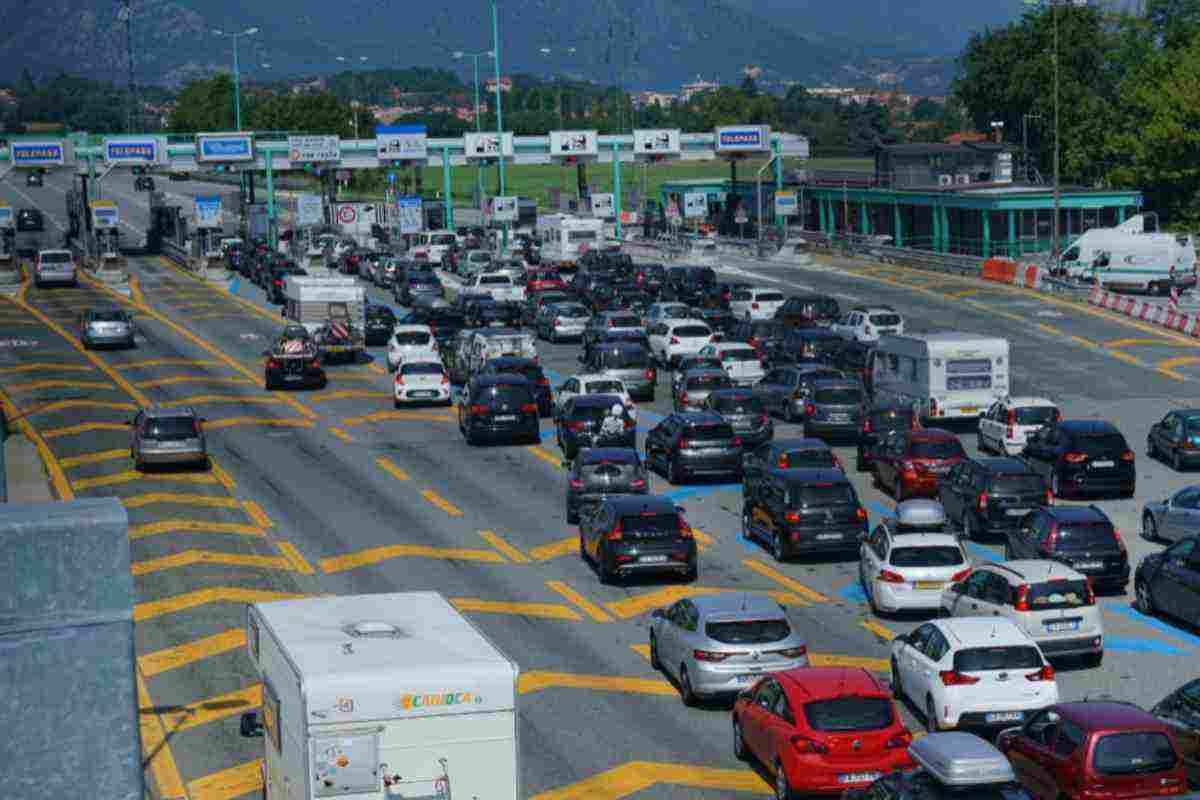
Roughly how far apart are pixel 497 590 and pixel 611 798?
1070 centimetres

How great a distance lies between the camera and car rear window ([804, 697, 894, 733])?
64.4ft

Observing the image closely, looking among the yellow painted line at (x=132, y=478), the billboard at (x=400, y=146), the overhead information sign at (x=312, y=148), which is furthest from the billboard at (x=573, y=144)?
the yellow painted line at (x=132, y=478)

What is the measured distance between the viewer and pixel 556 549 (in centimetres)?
3381

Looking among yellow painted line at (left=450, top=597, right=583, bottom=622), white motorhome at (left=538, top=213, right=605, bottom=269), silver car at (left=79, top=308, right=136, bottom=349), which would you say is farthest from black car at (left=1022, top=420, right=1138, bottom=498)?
white motorhome at (left=538, top=213, right=605, bottom=269)

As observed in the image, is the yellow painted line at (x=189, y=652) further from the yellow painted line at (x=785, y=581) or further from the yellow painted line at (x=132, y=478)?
the yellow painted line at (x=132, y=478)

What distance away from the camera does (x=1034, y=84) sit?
146125 mm

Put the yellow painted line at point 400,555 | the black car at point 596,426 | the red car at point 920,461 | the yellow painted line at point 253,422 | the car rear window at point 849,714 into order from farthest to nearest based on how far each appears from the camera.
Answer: the yellow painted line at point 253,422 < the black car at point 596,426 < the red car at point 920,461 < the yellow painted line at point 400,555 < the car rear window at point 849,714

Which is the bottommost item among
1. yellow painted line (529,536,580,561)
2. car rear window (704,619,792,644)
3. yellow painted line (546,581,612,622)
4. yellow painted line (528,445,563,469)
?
yellow painted line (546,581,612,622)

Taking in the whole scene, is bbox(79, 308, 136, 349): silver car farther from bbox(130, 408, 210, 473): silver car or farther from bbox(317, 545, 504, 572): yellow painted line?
bbox(317, 545, 504, 572): yellow painted line

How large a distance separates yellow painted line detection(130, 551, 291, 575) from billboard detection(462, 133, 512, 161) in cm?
7045

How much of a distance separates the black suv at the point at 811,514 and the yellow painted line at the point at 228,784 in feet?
42.2

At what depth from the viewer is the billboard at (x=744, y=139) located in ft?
345

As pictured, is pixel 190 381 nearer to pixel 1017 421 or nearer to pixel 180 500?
pixel 180 500

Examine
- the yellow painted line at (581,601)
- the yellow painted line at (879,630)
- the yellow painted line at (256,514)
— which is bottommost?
the yellow painted line at (879,630)
